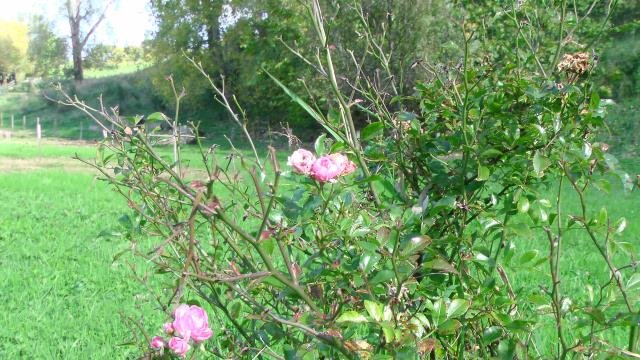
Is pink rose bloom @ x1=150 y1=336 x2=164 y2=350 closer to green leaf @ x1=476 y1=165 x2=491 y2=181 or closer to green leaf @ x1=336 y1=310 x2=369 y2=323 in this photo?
green leaf @ x1=336 y1=310 x2=369 y2=323

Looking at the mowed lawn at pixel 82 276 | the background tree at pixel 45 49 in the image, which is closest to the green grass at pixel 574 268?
the mowed lawn at pixel 82 276

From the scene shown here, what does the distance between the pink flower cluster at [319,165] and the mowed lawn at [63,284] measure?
2.30ft

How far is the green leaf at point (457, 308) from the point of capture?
1235mm

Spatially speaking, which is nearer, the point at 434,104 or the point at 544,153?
the point at 544,153

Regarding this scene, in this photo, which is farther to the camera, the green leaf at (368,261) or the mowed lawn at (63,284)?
the mowed lawn at (63,284)

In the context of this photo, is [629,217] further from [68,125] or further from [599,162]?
[68,125]

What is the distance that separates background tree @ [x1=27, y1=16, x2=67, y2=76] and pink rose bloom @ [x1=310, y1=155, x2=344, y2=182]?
4314cm

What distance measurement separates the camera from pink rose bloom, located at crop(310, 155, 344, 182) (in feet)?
3.92

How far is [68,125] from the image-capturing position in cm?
2978

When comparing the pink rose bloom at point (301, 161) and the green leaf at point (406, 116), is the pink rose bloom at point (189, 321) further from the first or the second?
the green leaf at point (406, 116)

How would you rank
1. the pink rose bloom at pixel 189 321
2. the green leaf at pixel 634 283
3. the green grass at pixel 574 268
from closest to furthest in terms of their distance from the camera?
the pink rose bloom at pixel 189 321
the green leaf at pixel 634 283
the green grass at pixel 574 268

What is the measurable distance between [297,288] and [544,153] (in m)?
0.66

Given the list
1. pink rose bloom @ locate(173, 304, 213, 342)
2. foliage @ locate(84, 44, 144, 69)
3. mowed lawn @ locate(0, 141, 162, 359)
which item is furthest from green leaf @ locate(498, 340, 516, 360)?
foliage @ locate(84, 44, 144, 69)

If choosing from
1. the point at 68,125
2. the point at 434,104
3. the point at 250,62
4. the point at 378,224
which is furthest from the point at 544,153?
the point at 68,125
